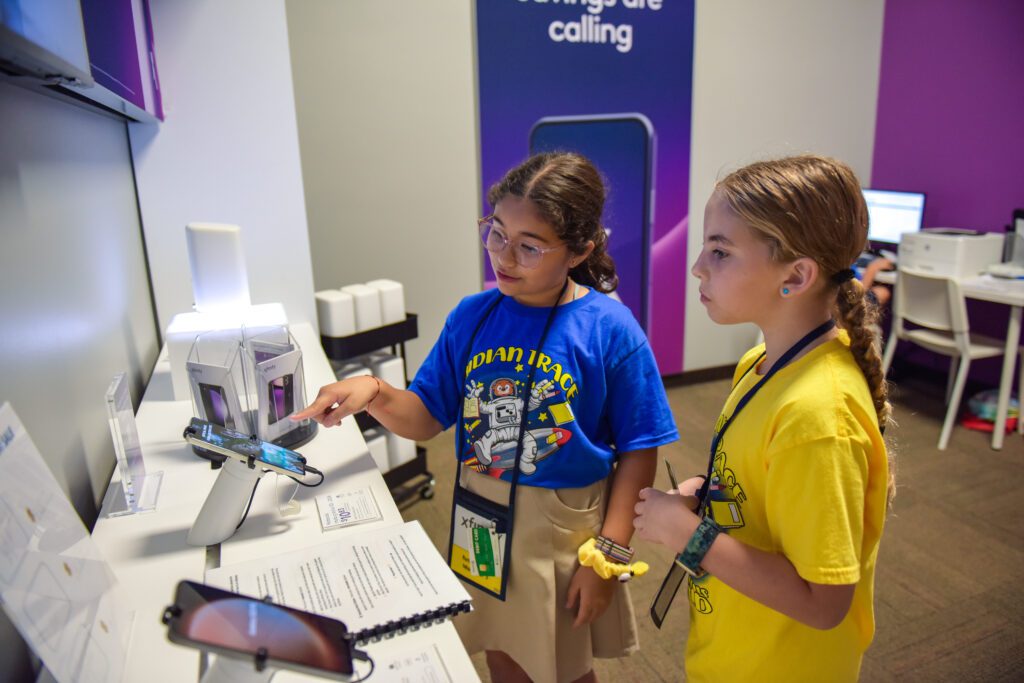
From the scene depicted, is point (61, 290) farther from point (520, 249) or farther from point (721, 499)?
point (721, 499)

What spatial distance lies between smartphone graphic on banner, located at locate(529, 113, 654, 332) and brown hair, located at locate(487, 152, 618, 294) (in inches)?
95.8

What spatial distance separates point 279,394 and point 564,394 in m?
0.61

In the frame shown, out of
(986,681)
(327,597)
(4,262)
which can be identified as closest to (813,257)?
(327,597)

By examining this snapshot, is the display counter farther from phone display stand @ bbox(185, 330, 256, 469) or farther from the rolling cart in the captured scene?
the rolling cart

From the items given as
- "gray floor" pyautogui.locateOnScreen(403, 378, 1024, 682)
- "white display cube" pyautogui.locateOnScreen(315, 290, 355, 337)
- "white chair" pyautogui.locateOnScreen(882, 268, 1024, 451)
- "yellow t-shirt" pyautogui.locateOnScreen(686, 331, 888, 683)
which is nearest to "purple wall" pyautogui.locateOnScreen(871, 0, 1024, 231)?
"white chair" pyautogui.locateOnScreen(882, 268, 1024, 451)

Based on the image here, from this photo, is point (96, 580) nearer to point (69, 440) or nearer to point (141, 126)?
point (69, 440)

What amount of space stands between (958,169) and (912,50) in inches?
32.5

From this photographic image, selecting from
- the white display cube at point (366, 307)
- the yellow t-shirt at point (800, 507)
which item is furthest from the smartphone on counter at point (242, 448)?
the white display cube at point (366, 307)

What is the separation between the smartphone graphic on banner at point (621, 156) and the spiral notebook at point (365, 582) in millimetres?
2855

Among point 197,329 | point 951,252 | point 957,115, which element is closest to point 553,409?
point 197,329

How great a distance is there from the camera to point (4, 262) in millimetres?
983

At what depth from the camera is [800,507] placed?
0.82m

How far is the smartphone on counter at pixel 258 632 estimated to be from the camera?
1.75 ft

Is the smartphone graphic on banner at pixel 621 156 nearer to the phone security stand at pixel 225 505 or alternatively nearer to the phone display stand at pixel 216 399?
the phone display stand at pixel 216 399
